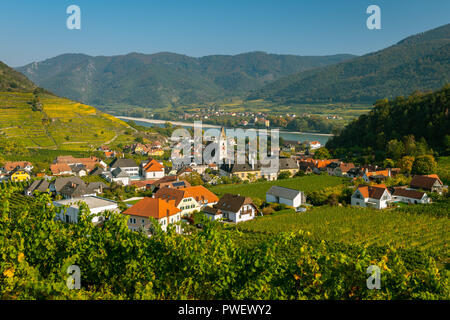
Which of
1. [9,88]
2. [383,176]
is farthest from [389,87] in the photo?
[9,88]

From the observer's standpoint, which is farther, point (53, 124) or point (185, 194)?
point (53, 124)

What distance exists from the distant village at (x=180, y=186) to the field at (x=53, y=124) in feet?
27.5

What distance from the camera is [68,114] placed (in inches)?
3204

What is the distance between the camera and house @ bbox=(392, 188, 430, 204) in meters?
34.1

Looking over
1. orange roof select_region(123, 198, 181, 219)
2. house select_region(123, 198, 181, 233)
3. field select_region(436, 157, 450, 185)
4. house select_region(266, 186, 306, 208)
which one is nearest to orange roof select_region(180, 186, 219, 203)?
orange roof select_region(123, 198, 181, 219)

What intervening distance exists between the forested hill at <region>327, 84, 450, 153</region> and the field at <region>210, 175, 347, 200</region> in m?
18.5

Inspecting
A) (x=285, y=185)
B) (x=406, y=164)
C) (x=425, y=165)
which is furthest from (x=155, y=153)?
(x=425, y=165)

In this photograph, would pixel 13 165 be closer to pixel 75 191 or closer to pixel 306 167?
pixel 75 191

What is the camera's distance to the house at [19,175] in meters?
44.9

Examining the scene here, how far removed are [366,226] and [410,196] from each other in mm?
11586

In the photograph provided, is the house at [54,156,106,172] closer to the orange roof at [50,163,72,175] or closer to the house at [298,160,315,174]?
the orange roof at [50,163,72,175]

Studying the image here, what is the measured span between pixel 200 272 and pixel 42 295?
280 centimetres

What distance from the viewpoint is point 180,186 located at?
38.7m

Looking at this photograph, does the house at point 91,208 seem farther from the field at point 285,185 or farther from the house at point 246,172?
the house at point 246,172
